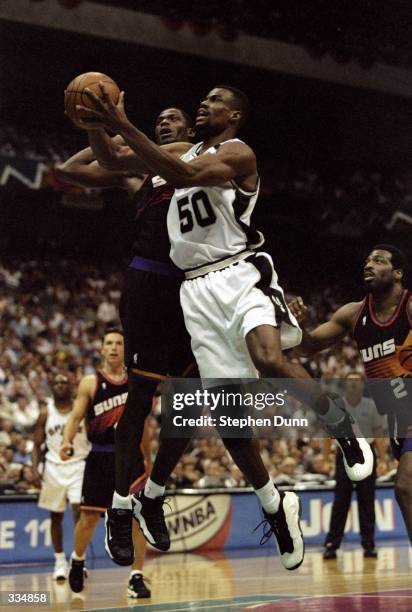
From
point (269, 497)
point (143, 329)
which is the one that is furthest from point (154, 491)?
point (143, 329)

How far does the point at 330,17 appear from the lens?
14625 millimetres

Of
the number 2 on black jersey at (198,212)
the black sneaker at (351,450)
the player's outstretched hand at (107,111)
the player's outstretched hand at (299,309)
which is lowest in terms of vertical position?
the black sneaker at (351,450)

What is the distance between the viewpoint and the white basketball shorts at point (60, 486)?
9062 millimetres

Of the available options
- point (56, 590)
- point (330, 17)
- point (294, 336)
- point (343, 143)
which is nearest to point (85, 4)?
point (330, 17)

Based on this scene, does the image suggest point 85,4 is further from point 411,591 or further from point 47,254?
point 411,591

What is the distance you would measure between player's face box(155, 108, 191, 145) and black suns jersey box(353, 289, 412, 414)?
183 centimetres

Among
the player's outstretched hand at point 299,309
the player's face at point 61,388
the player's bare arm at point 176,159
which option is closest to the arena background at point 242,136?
the player's face at point 61,388

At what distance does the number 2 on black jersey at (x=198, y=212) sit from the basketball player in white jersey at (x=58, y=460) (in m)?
4.74

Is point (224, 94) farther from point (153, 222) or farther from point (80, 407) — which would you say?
point (80, 407)

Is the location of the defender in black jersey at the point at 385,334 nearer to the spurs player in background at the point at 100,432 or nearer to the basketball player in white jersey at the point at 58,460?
the spurs player in background at the point at 100,432

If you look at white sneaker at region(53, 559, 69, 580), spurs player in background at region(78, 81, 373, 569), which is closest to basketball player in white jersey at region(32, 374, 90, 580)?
white sneaker at region(53, 559, 69, 580)

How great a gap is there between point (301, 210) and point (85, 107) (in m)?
14.3

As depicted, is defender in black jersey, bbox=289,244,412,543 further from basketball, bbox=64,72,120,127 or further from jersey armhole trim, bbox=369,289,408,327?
basketball, bbox=64,72,120,127

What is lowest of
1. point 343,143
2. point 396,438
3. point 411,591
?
point 411,591
